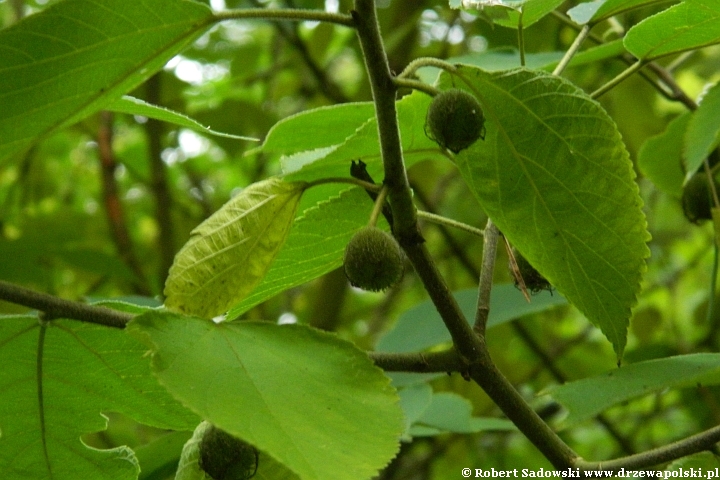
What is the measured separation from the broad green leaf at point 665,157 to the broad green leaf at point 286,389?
1.23m

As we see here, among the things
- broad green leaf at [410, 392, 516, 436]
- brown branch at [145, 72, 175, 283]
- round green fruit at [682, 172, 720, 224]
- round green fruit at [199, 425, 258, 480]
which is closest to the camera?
round green fruit at [199, 425, 258, 480]

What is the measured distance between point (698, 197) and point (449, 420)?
0.83m

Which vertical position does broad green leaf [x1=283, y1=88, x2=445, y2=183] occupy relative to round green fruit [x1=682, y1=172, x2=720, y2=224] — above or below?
above

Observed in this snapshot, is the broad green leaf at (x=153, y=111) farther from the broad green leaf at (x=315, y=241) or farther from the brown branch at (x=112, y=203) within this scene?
the brown branch at (x=112, y=203)

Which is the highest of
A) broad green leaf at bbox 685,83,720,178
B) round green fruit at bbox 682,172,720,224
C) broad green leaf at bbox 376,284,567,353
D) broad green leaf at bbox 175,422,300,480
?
broad green leaf at bbox 685,83,720,178

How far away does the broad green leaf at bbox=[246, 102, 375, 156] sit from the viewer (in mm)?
1518

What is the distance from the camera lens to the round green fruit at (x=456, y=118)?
1.17 m

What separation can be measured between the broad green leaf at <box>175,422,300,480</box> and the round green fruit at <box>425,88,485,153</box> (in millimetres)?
526

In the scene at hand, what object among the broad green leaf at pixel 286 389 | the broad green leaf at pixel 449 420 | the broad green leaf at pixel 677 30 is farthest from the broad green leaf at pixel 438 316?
the broad green leaf at pixel 286 389

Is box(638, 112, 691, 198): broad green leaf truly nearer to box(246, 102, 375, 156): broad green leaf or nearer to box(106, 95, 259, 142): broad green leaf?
box(246, 102, 375, 156): broad green leaf

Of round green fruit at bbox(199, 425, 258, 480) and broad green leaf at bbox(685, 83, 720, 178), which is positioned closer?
round green fruit at bbox(199, 425, 258, 480)

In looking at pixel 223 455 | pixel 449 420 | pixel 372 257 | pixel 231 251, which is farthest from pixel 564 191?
pixel 449 420

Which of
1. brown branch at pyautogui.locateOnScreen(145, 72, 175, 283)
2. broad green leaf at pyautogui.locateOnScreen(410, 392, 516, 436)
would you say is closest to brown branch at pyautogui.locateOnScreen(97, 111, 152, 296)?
brown branch at pyautogui.locateOnScreen(145, 72, 175, 283)

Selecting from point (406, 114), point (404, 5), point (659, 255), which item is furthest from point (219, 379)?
point (659, 255)
